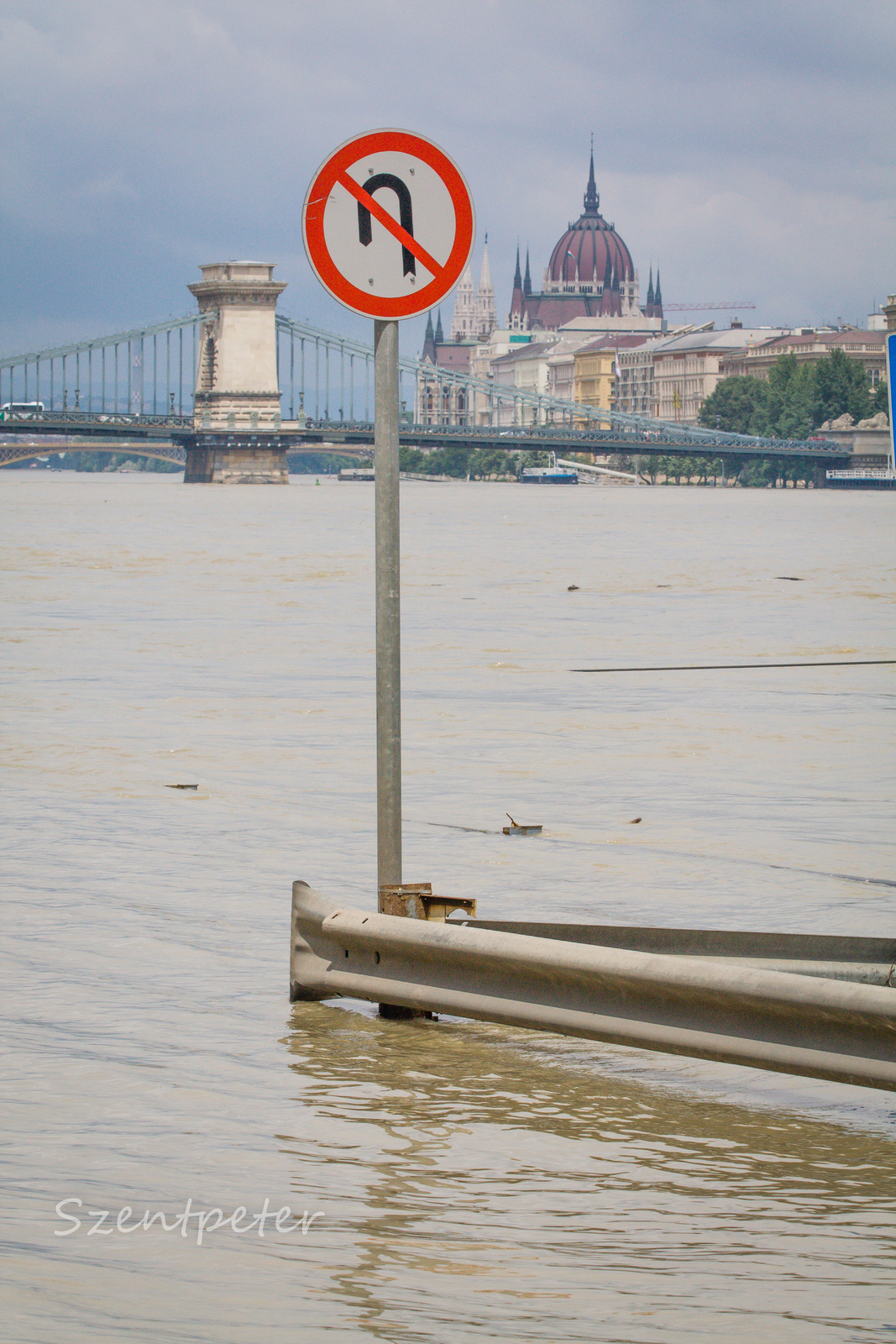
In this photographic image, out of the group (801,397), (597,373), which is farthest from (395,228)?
(597,373)

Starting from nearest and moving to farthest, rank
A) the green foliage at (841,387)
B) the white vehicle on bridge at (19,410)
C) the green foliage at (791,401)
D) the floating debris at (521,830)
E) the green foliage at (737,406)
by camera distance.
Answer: the floating debris at (521,830) < the white vehicle on bridge at (19,410) < the green foliage at (841,387) < the green foliage at (791,401) < the green foliage at (737,406)

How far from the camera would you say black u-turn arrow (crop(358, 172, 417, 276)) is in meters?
3.87

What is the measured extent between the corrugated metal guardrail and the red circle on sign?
3.66ft

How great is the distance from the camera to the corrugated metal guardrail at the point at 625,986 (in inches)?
113

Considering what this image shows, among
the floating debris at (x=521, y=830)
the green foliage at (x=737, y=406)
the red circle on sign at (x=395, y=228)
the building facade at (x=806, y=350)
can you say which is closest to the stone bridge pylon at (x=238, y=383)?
the green foliage at (x=737, y=406)

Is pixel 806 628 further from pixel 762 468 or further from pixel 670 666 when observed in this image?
pixel 762 468

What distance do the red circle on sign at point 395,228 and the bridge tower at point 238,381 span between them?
78237 mm

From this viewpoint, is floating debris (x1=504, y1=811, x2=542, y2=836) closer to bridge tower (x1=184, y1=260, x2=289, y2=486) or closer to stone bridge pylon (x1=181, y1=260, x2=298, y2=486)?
stone bridge pylon (x1=181, y1=260, x2=298, y2=486)

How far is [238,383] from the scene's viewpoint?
88.9 m

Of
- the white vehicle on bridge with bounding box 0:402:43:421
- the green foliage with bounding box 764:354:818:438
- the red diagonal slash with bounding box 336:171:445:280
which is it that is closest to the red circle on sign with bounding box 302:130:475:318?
the red diagonal slash with bounding box 336:171:445:280

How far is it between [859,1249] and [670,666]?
8.67 m

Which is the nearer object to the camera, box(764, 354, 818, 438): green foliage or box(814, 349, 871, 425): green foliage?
box(814, 349, 871, 425): green foliage

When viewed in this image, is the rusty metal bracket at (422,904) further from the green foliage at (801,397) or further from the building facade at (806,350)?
the building facade at (806,350)

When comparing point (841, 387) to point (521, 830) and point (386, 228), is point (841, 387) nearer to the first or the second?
point (521, 830)
